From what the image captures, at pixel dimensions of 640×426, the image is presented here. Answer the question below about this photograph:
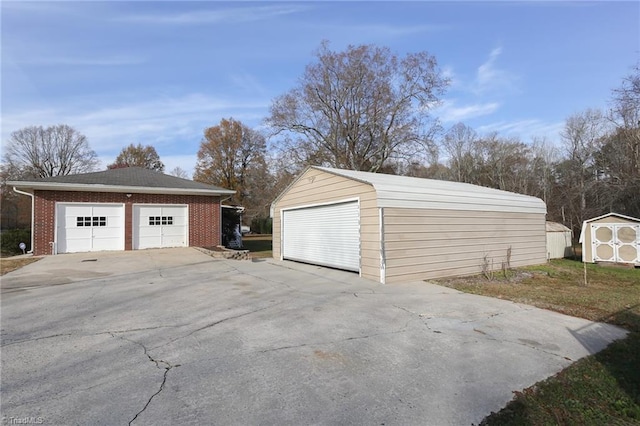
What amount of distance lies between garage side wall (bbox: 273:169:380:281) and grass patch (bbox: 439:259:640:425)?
7.56 ft

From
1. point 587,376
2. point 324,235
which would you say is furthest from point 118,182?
point 587,376

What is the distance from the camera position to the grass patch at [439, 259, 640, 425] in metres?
2.89

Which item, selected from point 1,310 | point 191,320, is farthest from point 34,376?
point 1,310

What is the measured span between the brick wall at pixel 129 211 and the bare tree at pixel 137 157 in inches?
1228

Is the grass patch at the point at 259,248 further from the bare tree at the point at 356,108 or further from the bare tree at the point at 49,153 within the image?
the bare tree at the point at 49,153

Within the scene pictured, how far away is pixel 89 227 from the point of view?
14648mm

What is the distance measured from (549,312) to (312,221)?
763 centimetres

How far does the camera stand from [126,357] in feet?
12.9

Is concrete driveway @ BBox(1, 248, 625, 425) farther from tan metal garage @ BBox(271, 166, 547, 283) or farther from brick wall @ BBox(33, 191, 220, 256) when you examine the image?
brick wall @ BBox(33, 191, 220, 256)

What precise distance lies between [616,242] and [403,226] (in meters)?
9.79

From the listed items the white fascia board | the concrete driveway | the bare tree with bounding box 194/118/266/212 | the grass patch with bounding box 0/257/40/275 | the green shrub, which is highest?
the bare tree with bounding box 194/118/266/212

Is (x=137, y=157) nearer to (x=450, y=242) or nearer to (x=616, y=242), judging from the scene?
(x=450, y=242)

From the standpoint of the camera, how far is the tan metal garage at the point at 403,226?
9.09 meters

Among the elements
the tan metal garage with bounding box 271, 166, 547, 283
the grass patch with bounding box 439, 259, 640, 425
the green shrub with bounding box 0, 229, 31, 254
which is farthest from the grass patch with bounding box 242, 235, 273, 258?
the green shrub with bounding box 0, 229, 31, 254
